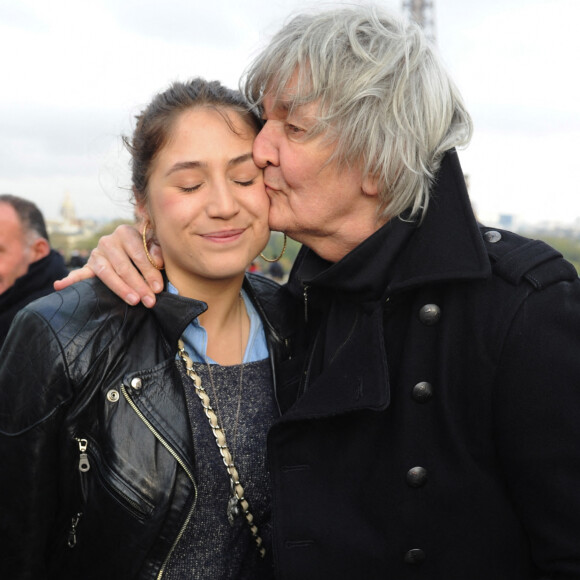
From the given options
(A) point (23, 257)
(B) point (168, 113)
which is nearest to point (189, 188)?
(B) point (168, 113)

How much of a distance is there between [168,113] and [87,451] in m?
1.24

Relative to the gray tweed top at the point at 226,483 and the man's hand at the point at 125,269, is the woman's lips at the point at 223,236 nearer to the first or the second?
the man's hand at the point at 125,269

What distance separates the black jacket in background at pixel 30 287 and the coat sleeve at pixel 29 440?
247 cm

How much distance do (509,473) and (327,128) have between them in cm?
130

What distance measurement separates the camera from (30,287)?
462cm

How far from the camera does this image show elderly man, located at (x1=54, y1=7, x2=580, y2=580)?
1820 millimetres

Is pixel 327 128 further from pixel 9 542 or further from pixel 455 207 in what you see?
pixel 9 542

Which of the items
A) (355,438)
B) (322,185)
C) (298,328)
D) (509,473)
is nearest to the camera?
(509,473)

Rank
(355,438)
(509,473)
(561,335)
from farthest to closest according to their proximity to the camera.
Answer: (355,438), (509,473), (561,335)

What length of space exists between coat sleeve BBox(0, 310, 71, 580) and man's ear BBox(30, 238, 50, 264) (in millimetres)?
3029

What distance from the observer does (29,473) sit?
1.95 meters

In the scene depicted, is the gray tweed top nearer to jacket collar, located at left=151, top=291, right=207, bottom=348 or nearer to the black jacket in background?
jacket collar, located at left=151, top=291, right=207, bottom=348

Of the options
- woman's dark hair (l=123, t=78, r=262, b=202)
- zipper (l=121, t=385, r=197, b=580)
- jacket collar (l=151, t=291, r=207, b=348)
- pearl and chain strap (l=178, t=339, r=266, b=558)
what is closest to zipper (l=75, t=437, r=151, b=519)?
zipper (l=121, t=385, r=197, b=580)

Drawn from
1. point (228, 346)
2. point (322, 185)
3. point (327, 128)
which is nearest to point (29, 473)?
point (228, 346)
